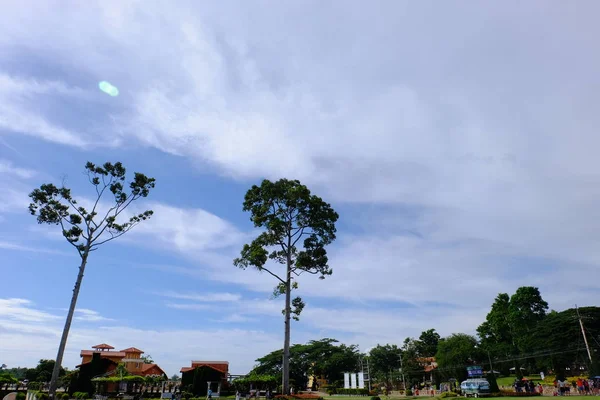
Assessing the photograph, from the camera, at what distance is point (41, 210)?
93.5 ft

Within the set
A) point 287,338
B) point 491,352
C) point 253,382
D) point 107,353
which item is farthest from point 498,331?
point 107,353

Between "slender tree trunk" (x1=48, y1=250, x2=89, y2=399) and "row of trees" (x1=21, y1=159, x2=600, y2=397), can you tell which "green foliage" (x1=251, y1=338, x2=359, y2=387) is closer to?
"row of trees" (x1=21, y1=159, x2=600, y2=397)

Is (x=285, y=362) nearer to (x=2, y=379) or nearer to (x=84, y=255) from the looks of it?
(x=84, y=255)

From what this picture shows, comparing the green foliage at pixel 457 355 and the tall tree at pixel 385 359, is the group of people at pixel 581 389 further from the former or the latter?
the tall tree at pixel 385 359

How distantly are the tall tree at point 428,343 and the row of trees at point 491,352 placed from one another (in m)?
0.26

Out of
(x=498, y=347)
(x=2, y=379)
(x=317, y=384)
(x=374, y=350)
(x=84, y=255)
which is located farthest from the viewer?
(x=374, y=350)

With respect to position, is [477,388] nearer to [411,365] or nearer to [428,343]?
[411,365]

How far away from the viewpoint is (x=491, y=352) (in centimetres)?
6894

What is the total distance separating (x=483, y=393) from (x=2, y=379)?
4414 cm

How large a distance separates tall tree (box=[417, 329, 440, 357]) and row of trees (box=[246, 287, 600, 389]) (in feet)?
0.85

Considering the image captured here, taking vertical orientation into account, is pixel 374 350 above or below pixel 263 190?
below

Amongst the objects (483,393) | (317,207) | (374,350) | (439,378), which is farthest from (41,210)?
(374,350)

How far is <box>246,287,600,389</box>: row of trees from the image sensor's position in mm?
Answer: 58750

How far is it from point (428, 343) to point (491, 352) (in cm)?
2972
